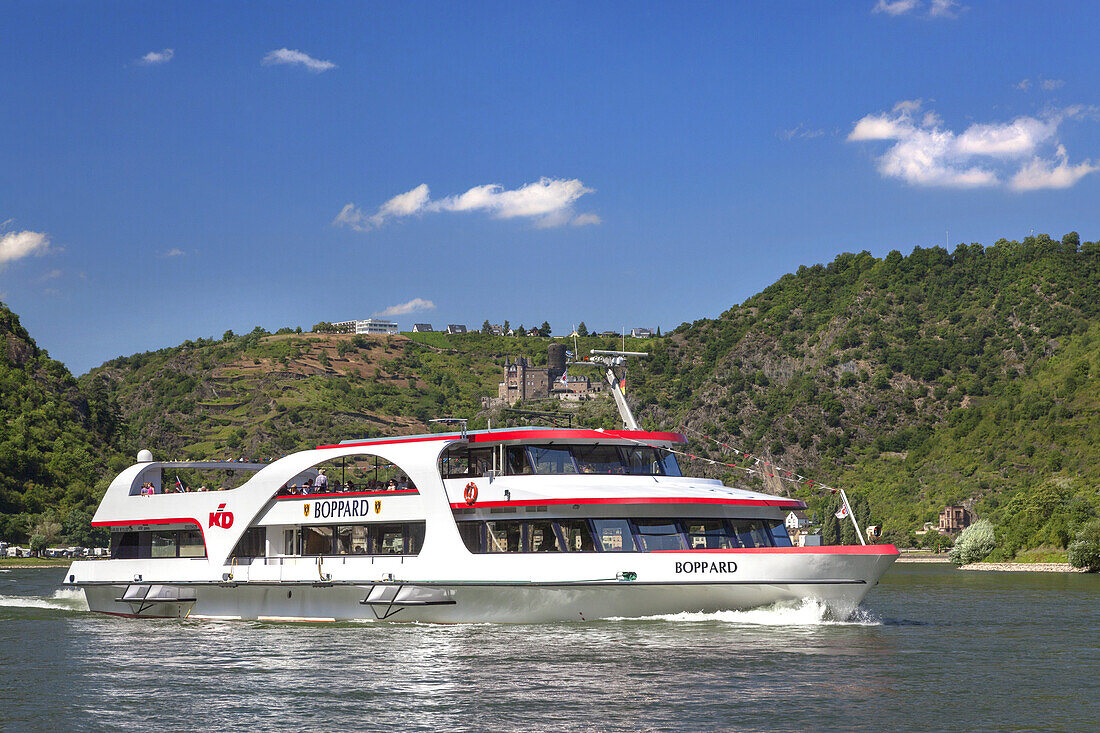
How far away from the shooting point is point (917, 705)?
762 inches

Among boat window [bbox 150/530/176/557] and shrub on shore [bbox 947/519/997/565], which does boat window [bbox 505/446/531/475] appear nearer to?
boat window [bbox 150/530/176/557]

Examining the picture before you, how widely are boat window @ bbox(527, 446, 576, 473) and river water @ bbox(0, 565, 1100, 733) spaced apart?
391cm

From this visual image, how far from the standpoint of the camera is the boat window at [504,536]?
28734mm

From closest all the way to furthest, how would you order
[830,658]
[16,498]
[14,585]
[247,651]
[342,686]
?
[342,686] → [830,658] → [247,651] → [14,585] → [16,498]

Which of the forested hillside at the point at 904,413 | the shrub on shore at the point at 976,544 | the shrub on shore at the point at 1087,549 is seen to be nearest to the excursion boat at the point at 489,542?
the shrub on shore at the point at 1087,549

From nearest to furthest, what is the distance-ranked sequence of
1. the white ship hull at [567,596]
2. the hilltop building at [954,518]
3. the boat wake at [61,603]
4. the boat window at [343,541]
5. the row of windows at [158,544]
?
the white ship hull at [567,596]
the boat window at [343,541]
the row of windows at [158,544]
the boat wake at [61,603]
the hilltop building at [954,518]

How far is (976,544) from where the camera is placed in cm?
9762

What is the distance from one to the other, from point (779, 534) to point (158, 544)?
58.1ft

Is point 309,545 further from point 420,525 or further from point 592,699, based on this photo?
point 592,699

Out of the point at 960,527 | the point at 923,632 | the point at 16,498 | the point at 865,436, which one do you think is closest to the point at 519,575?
the point at 923,632

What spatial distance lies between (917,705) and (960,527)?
116m

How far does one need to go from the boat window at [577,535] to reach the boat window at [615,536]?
0.79ft

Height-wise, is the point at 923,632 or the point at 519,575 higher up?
the point at 519,575

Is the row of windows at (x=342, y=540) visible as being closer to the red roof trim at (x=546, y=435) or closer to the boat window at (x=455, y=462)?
the boat window at (x=455, y=462)
